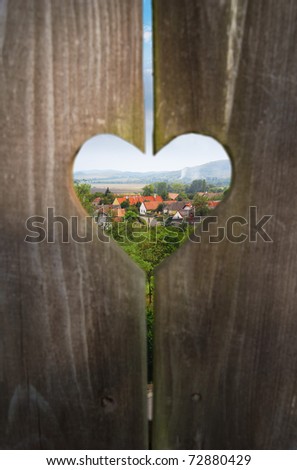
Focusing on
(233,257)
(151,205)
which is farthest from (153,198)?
(233,257)

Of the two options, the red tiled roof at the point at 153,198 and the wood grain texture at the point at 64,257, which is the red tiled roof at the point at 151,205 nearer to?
the red tiled roof at the point at 153,198

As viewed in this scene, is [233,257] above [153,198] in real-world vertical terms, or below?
above

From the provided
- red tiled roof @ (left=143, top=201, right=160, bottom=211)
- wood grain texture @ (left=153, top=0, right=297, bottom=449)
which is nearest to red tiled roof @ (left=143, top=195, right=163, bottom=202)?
red tiled roof @ (left=143, top=201, right=160, bottom=211)

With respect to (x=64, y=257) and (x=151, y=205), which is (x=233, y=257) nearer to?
(x=64, y=257)

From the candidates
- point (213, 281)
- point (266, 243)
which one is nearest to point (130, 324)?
point (213, 281)

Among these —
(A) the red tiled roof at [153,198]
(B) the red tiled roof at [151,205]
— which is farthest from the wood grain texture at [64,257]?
(A) the red tiled roof at [153,198]

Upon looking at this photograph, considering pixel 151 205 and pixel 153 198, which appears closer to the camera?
pixel 151 205

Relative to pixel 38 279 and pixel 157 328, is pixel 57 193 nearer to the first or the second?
pixel 38 279
